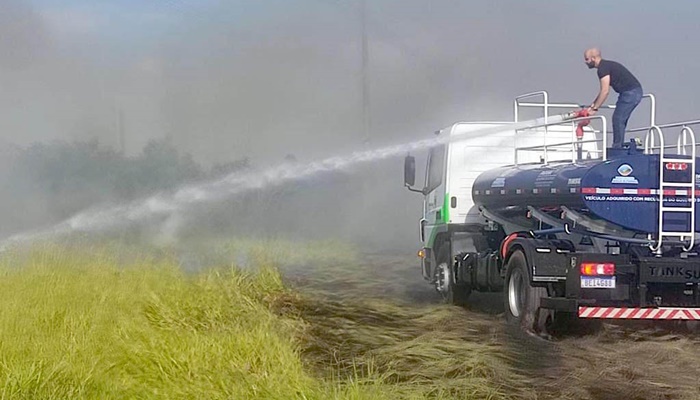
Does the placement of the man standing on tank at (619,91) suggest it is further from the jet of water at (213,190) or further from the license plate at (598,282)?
the license plate at (598,282)

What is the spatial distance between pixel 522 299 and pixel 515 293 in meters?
0.35

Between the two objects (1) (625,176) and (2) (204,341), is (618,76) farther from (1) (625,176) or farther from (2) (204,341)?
(2) (204,341)

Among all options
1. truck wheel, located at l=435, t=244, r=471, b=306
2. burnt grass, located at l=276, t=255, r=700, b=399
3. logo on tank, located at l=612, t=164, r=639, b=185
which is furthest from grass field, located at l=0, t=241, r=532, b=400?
logo on tank, located at l=612, t=164, r=639, b=185

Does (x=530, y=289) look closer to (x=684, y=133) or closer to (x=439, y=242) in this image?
(x=684, y=133)

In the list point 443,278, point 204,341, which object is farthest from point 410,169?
point 204,341

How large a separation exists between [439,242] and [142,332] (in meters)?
6.84

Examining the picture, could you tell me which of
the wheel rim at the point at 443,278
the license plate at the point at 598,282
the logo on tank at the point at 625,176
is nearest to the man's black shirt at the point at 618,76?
the logo on tank at the point at 625,176

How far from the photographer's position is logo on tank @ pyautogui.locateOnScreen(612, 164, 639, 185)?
30.7 ft

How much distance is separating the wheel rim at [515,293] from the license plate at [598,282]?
1.02 meters

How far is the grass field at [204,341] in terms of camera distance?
6191 mm

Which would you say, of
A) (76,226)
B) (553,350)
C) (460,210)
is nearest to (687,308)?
(553,350)

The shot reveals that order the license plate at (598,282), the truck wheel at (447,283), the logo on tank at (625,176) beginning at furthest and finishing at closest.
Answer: the truck wheel at (447,283), the license plate at (598,282), the logo on tank at (625,176)

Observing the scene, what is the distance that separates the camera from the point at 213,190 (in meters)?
22.4

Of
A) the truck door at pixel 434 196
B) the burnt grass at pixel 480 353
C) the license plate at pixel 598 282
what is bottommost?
the burnt grass at pixel 480 353
